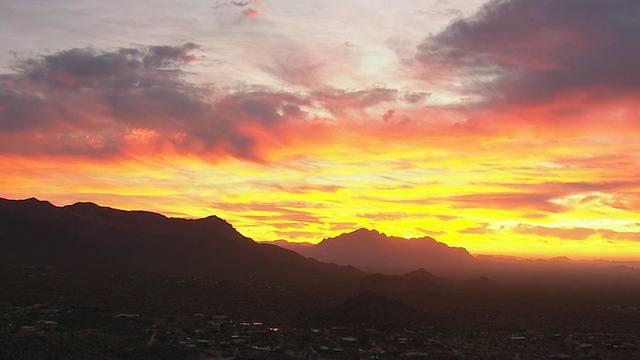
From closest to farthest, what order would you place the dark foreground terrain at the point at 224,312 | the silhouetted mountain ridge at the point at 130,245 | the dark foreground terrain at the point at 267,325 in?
1. the dark foreground terrain at the point at 267,325
2. the dark foreground terrain at the point at 224,312
3. the silhouetted mountain ridge at the point at 130,245

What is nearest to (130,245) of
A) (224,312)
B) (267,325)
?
(224,312)

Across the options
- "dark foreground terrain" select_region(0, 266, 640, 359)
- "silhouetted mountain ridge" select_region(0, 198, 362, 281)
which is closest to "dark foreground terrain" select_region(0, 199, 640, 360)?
"dark foreground terrain" select_region(0, 266, 640, 359)

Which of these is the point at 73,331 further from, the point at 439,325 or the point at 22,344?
the point at 439,325

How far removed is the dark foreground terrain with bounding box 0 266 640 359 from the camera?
42000mm

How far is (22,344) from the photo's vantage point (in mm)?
37281

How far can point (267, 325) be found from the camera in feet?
181

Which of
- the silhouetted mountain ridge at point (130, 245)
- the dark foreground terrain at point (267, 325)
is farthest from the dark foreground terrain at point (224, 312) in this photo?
the silhouetted mountain ridge at point (130, 245)

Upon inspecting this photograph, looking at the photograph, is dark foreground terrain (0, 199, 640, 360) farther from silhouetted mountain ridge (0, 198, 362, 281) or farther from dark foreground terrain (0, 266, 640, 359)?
silhouetted mountain ridge (0, 198, 362, 281)

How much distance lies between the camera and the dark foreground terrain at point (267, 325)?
42000mm

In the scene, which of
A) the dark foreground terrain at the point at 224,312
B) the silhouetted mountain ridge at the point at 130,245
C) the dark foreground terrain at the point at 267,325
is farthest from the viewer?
the silhouetted mountain ridge at the point at 130,245

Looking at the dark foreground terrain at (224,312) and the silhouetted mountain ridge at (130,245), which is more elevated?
the silhouetted mountain ridge at (130,245)

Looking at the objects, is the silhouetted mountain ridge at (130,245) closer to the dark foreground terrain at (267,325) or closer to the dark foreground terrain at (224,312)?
the dark foreground terrain at (224,312)

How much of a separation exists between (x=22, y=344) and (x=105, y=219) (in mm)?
100925

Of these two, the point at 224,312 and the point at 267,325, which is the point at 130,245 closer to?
the point at 224,312
